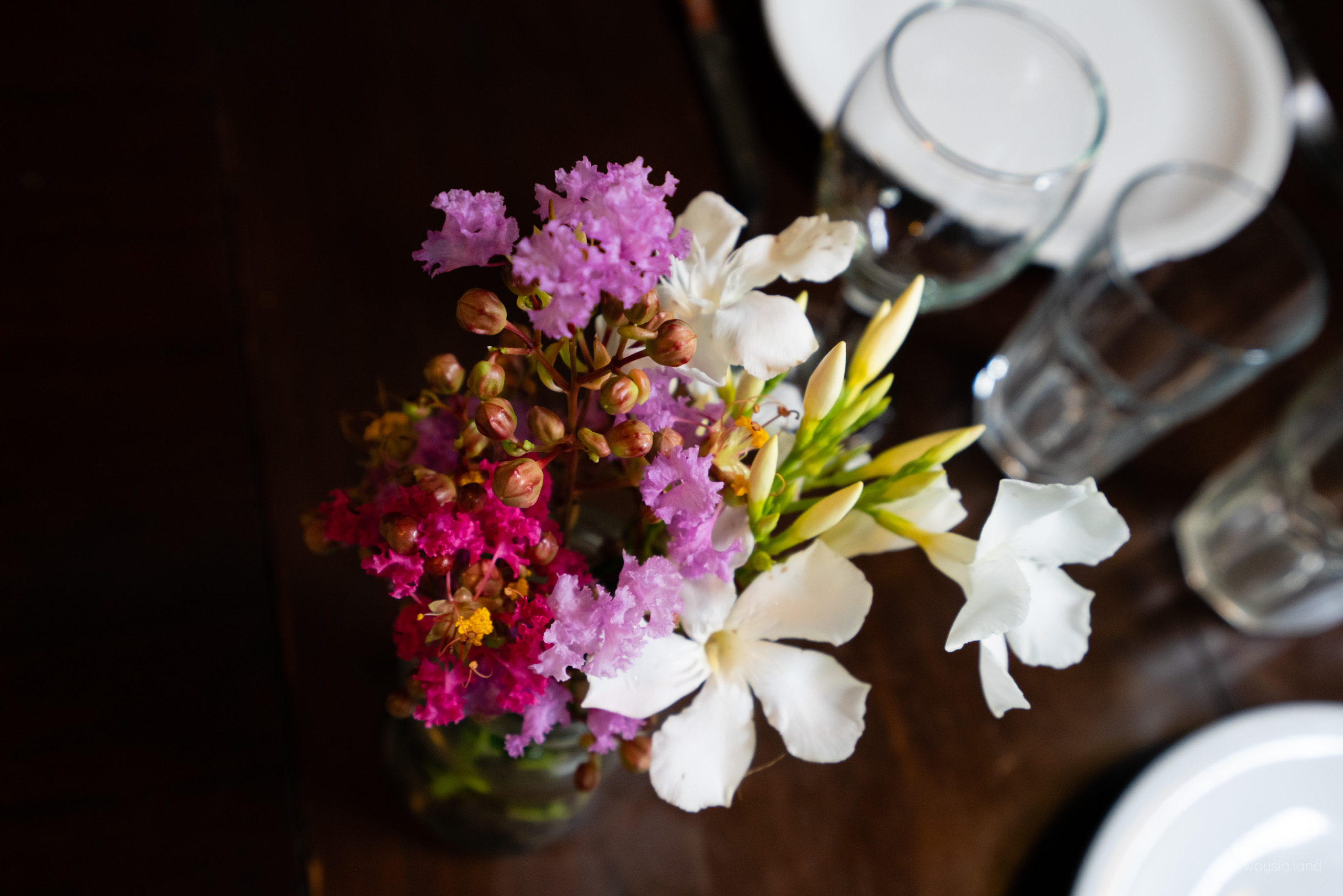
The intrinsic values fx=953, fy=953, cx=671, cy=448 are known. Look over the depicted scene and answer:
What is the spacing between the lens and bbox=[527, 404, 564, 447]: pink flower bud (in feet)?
0.76

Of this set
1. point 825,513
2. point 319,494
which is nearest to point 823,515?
point 825,513

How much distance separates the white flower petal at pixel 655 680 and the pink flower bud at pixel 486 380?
0.26 feet

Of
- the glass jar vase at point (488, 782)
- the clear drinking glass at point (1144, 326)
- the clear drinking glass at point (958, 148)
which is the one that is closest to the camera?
the glass jar vase at point (488, 782)

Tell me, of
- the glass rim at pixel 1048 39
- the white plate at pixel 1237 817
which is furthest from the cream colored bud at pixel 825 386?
the white plate at pixel 1237 817

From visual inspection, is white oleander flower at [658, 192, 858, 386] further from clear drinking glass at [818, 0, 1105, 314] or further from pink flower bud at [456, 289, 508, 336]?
clear drinking glass at [818, 0, 1105, 314]

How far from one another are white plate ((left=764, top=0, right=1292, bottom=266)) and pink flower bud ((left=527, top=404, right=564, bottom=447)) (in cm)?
44

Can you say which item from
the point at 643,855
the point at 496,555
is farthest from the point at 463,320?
the point at 643,855

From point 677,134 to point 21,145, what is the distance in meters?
0.37

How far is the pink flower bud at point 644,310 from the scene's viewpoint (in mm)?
221

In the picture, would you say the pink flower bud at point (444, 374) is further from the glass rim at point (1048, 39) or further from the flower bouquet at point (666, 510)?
the glass rim at point (1048, 39)

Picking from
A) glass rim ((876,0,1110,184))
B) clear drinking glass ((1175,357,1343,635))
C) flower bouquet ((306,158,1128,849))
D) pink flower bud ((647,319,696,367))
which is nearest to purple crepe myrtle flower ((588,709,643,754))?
flower bouquet ((306,158,1128,849))

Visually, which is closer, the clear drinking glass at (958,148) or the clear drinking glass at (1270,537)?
the clear drinking glass at (958,148)

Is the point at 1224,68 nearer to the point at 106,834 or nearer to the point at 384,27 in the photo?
the point at 384,27

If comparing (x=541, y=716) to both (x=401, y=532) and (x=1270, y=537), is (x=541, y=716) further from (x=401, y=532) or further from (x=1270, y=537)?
(x=1270, y=537)
